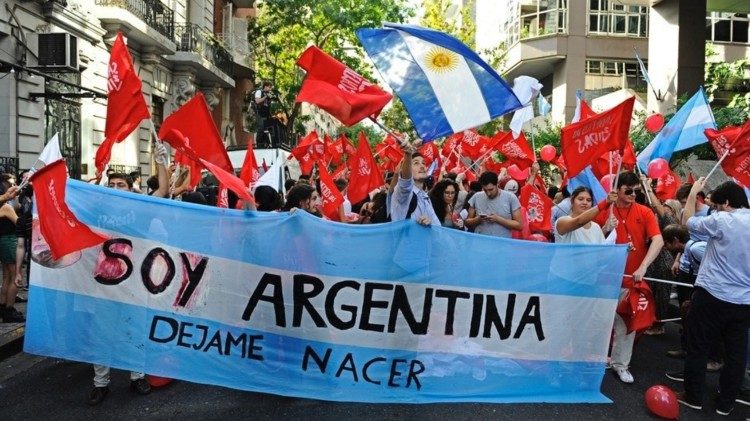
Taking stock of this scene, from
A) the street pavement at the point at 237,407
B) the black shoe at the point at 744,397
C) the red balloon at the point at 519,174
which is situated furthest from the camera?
the red balloon at the point at 519,174

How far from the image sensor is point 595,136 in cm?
612

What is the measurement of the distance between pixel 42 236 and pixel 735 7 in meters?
22.2

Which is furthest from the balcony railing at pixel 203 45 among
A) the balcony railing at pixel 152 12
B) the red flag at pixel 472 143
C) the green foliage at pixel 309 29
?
the red flag at pixel 472 143

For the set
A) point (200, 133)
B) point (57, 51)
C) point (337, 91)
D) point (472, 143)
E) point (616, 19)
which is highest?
point (616, 19)

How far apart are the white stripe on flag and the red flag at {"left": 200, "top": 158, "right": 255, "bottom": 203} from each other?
61.5 inches

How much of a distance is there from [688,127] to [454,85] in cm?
507

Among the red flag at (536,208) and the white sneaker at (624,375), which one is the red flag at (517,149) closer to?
the red flag at (536,208)

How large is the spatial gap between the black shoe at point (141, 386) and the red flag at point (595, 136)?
12.9 ft

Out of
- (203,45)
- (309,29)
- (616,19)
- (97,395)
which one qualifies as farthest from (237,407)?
(616,19)

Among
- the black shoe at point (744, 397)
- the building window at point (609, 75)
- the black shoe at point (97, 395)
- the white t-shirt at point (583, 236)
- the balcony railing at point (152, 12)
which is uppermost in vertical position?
the building window at point (609, 75)

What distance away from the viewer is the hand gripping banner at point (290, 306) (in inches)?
191

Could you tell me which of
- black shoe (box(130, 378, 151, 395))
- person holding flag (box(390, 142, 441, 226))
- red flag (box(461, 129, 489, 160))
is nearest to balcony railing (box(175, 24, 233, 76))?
red flag (box(461, 129, 489, 160))

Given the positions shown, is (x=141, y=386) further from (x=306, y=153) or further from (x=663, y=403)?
(x=306, y=153)

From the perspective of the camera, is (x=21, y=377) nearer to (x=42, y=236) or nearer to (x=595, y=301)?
(x=42, y=236)
